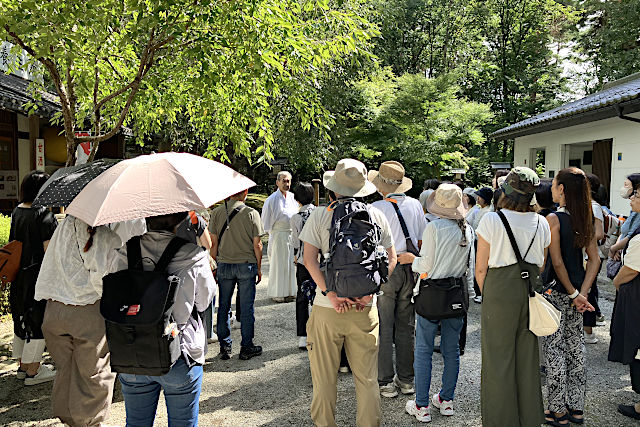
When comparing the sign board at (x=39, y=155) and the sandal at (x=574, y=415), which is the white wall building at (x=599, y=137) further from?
the sign board at (x=39, y=155)

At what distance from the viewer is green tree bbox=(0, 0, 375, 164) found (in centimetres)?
431

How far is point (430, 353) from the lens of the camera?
372cm

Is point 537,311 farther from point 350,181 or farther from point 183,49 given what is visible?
point 183,49

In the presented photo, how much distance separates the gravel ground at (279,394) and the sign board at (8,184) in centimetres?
609

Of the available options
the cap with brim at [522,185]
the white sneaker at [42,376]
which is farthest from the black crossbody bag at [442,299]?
the white sneaker at [42,376]

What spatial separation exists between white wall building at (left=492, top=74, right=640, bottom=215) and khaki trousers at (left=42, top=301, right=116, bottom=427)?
31.3ft

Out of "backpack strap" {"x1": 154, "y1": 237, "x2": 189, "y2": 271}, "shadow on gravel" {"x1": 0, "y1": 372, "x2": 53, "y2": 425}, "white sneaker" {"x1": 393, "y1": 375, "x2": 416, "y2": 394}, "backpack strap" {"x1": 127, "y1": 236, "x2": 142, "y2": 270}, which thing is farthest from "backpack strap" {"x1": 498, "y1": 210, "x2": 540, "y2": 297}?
"shadow on gravel" {"x1": 0, "y1": 372, "x2": 53, "y2": 425}

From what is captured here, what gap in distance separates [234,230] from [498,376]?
117 inches

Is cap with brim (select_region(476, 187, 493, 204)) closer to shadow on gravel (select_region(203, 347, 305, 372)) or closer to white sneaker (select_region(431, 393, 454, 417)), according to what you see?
shadow on gravel (select_region(203, 347, 305, 372))

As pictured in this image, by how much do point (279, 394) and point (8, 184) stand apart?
923 cm

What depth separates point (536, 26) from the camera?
25688mm

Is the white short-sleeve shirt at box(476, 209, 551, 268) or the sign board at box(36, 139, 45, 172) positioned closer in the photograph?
the white short-sleeve shirt at box(476, 209, 551, 268)

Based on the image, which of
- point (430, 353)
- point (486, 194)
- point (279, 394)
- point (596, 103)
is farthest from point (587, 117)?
point (279, 394)

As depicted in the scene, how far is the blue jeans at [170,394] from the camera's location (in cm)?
246
